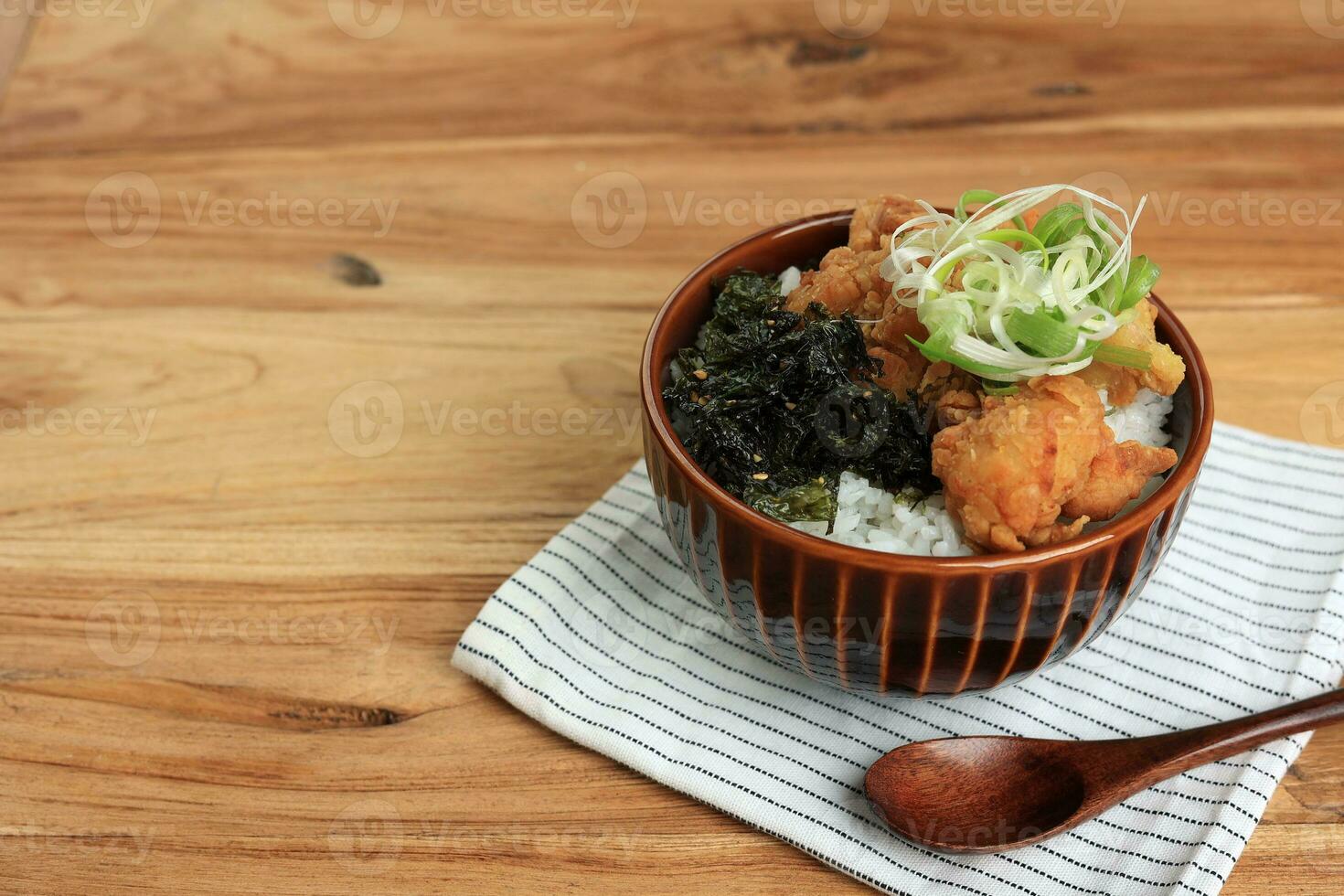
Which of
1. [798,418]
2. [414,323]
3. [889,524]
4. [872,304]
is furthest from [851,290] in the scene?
[414,323]

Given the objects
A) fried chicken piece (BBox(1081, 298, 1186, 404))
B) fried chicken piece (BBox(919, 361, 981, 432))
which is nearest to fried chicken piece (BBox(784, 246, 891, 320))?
fried chicken piece (BBox(919, 361, 981, 432))

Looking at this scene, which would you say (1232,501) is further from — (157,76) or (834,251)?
(157,76)

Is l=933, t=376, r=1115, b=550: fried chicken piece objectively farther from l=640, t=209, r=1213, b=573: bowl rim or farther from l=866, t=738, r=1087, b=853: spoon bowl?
l=866, t=738, r=1087, b=853: spoon bowl

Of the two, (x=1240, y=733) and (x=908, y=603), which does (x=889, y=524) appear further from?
(x=1240, y=733)

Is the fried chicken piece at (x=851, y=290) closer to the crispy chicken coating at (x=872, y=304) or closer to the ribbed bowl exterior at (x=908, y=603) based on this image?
the crispy chicken coating at (x=872, y=304)

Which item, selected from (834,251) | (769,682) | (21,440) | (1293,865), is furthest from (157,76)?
(1293,865)
